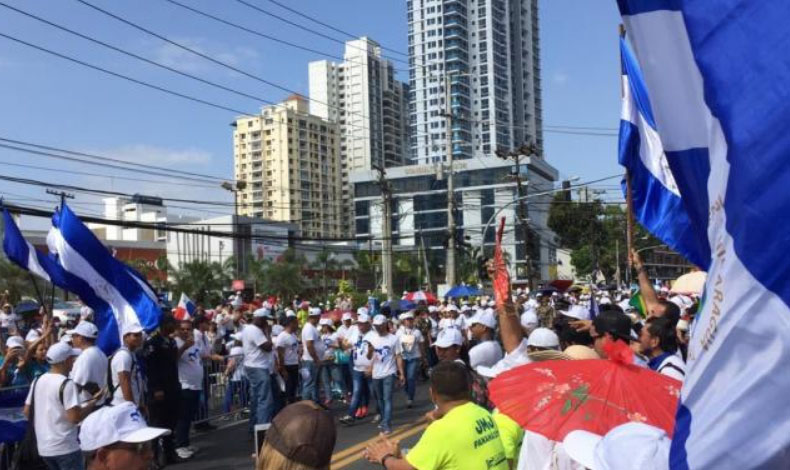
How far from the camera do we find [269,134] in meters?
120

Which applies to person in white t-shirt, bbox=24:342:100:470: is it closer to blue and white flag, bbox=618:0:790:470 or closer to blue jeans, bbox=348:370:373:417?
blue and white flag, bbox=618:0:790:470

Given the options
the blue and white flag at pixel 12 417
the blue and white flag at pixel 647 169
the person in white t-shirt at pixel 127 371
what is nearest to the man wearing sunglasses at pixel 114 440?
the blue and white flag at pixel 647 169

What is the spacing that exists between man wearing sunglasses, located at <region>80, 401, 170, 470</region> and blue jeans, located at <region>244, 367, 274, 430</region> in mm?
7885

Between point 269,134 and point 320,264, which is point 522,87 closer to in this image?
point 269,134

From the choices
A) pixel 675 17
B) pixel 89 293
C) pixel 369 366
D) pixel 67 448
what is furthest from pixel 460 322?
pixel 675 17

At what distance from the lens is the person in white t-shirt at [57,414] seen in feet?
21.3

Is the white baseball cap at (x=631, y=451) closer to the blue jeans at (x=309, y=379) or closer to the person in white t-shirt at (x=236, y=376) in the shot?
the blue jeans at (x=309, y=379)

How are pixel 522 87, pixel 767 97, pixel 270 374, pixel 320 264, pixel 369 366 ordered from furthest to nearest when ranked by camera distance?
pixel 522 87 < pixel 320 264 < pixel 369 366 < pixel 270 374 < pixel 767 97

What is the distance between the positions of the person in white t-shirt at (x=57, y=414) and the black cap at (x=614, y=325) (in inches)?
168

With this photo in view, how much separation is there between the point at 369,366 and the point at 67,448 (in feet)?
22.0

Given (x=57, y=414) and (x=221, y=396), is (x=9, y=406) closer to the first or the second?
(x=57, y=414)

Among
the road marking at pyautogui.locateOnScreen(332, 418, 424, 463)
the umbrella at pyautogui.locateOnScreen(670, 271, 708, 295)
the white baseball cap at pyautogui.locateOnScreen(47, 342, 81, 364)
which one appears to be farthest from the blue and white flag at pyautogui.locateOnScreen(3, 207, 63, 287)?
the umbrella at pyautogui.locateOnScreen(670, 271, 708, 295)

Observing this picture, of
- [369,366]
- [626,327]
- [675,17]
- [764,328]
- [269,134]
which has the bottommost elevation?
[369,366]

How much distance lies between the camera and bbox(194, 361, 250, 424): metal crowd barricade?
12938mm
